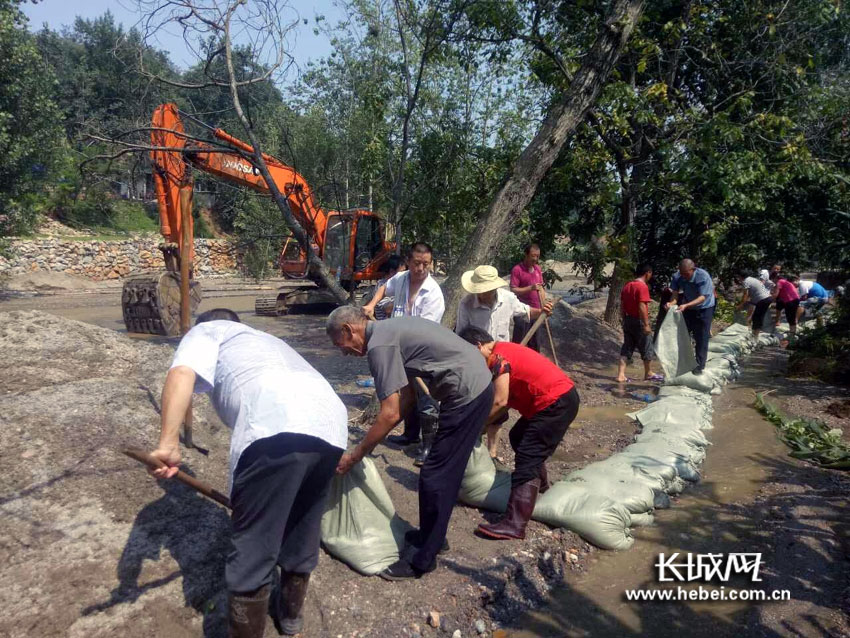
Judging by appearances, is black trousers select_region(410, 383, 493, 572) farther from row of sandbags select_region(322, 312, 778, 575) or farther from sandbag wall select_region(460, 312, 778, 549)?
sandbag wall select_region(460, 312, 778, 549)

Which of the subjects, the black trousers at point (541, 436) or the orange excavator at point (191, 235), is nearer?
the black trousers at point (541, 436)

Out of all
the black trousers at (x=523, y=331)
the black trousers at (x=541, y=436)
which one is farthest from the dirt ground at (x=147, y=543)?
the black trousers at (x=523, y=331)

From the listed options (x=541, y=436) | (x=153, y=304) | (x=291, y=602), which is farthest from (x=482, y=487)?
(x=153, y=304)

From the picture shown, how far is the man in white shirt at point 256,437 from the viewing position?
7.41 ft

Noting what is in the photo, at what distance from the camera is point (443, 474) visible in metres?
3.07

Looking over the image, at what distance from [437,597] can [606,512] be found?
1205 millimetres

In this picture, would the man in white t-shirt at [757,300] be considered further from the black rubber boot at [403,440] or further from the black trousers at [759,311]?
the black rubber boot at [403,440]

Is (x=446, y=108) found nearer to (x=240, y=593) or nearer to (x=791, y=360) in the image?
(x=791, y=360)

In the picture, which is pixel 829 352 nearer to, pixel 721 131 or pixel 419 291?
pixel 721 131

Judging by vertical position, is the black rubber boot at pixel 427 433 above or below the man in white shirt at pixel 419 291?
below

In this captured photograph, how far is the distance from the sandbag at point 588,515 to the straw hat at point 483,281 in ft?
Answer: 5.17

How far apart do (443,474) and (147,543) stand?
1.40 meters

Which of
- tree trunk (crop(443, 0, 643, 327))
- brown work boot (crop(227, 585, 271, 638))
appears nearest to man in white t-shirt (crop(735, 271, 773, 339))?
tree trunk (crop(443, 0, 643, 327))

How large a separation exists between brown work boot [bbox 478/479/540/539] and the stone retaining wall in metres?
16.5
